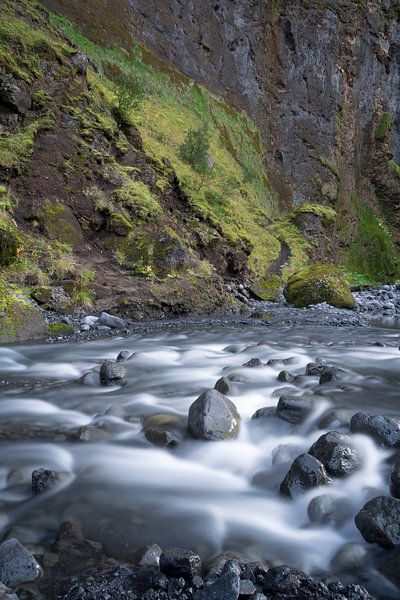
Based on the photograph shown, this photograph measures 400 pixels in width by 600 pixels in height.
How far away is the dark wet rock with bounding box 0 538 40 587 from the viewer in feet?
6.44

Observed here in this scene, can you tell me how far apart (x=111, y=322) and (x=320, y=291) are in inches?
335

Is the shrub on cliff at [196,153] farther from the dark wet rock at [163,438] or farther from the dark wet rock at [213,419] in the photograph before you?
the dark wet rock at [163,438]

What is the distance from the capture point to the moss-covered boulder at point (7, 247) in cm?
909

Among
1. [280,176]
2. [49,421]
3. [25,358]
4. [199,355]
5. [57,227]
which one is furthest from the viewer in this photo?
[280,176]

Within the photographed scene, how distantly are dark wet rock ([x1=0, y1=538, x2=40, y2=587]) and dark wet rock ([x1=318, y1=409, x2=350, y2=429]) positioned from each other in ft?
7.64

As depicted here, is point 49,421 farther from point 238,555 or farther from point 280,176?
point 280,176

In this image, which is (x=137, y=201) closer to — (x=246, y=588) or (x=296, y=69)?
(x=246, y=588)

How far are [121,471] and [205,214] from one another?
1368 cm

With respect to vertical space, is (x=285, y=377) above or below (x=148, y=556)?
above

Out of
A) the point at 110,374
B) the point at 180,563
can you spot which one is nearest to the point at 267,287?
the point at 110,374

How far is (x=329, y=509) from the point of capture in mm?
2521

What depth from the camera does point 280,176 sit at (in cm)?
3588

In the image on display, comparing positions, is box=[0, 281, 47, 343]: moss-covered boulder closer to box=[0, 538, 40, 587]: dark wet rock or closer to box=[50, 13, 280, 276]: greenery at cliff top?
box=[0, 538, 40, 587]: dark wet rock

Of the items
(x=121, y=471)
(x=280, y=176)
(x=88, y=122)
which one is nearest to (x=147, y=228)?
(x=88, y=122)
